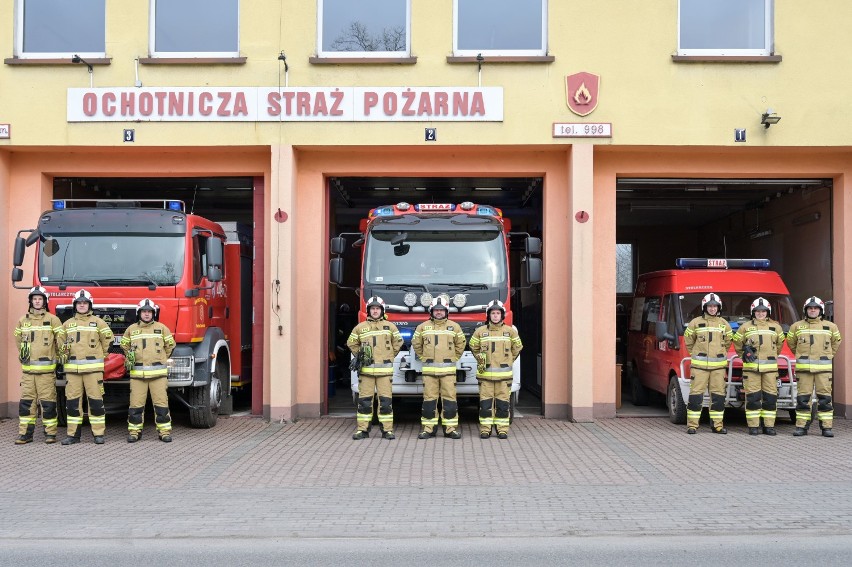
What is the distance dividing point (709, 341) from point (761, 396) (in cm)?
104

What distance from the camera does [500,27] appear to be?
1251 centimetres

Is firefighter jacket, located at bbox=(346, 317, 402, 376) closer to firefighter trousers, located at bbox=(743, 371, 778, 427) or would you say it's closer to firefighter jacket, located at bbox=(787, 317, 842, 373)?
firefighter trousers, located at bbox=(743, 371, 778, 427)

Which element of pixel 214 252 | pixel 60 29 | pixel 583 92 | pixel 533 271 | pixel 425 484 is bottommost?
pixel 425 484

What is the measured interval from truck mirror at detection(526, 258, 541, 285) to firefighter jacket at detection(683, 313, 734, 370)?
2198 mm

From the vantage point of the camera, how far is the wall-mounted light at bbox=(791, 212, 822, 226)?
13766 mm

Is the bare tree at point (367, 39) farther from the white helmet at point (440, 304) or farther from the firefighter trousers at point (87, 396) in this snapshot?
the firefighter trousers at point (87, 396)

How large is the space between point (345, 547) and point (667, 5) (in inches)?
379

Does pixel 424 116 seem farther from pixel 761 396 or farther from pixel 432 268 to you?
pixel 761 396

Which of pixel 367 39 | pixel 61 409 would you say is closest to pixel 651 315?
pixel 367 39

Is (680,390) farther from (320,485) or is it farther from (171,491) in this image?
(171,491)

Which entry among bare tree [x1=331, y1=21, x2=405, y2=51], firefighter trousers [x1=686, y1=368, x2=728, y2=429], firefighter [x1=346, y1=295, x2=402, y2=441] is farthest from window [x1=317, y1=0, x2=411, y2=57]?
firefighter trousers [x1=686, y1=368, x2=728, y2=429]

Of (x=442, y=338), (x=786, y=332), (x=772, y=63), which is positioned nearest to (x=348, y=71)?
(x=442, y=338)

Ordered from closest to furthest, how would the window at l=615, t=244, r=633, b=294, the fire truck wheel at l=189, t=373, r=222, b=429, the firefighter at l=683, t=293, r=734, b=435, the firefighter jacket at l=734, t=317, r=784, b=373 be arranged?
the firefighter jacket at l=734, t=317, r=784, b=373
the firefighter at l=683, t=293, r=734, b=435
the fire truck wheel at l=189, t=373, r=222, b=429
the window at l=615, t=244, r=633, b=294

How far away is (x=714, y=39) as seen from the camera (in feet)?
40.7
